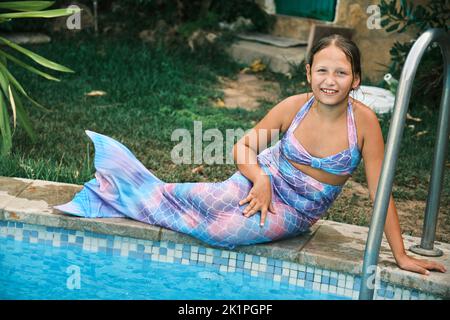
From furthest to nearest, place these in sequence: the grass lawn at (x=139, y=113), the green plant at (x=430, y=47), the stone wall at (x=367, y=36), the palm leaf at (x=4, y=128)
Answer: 1. the stone wall at (x=367, y=36)
2. the green plant at (x=430, y=47)
3. the grass lawn at (x=139, y=113)
4. the palm leaf at (x=4, y=128)

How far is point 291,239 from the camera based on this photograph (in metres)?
3.57

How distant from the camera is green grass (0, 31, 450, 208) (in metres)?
4.95

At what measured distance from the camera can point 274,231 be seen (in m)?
3.44

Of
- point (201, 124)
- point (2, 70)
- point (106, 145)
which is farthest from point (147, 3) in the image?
point (106, 145)

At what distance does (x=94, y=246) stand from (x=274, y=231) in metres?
0.86

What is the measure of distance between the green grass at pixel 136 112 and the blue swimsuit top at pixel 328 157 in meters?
1.37

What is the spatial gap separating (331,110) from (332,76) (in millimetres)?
194

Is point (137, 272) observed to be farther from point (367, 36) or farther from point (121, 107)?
point (367, 36)

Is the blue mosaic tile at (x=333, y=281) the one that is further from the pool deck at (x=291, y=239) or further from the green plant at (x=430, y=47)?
the green plant at (x=430, y=47)

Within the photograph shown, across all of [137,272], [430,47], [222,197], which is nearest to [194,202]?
[222,197]

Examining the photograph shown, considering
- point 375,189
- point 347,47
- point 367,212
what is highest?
point 347,47

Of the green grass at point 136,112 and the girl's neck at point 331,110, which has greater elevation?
the girl's neck at point 331,110

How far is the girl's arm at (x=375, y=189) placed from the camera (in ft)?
10.6

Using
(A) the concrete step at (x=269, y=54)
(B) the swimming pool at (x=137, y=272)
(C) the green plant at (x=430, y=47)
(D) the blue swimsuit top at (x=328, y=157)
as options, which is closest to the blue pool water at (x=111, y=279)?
(B) the swimming pool at (x=137, y=272)
